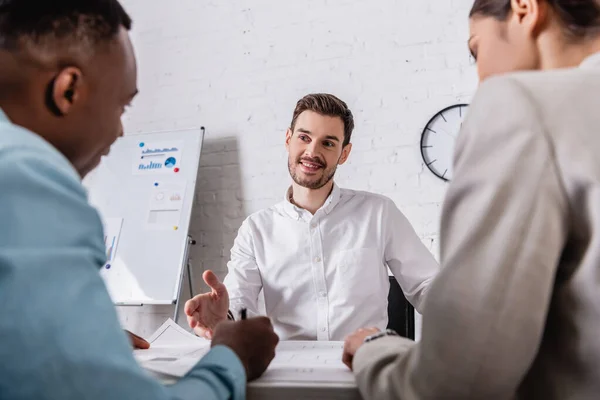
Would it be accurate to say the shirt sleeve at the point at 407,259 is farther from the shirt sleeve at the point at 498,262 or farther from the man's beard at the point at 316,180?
the shirt sleeve at the point at 498,262

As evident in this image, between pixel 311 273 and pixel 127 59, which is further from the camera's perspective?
pixel 311 273

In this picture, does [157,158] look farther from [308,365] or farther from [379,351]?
[379,351]

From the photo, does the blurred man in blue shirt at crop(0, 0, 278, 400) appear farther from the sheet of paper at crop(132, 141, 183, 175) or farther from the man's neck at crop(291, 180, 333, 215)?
the sheet of paper at crop(132, 141, 183, 175)

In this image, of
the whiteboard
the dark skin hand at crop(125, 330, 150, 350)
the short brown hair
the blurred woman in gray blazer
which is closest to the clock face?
the short brown hair

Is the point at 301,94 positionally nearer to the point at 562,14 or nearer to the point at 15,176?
the point at 562,14

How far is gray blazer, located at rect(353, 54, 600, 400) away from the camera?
504 mm

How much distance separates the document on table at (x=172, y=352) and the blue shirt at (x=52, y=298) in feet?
0.88

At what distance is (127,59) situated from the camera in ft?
2.22

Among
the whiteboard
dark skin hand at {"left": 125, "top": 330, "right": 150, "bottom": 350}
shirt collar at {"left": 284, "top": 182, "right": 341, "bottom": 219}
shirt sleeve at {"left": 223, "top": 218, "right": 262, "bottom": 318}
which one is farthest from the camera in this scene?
the whiteboard

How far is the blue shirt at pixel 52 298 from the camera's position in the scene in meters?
0.44

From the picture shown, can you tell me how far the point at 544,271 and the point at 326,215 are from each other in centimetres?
150

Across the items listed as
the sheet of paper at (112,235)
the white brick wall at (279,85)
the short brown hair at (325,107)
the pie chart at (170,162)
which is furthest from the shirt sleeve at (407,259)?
the sheet of paper at (112,235)

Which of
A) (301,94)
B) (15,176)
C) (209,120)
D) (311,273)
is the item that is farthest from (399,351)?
(209,120)

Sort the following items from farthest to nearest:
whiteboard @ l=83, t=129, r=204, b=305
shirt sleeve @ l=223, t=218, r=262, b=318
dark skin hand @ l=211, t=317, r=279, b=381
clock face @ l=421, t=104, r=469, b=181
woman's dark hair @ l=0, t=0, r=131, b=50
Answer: whiteboard @ l=83, t=129, r=204, b=305
clock face @ l=421, t=104, r=469, b=181
shirt sleeve @ l=223, t=218, r=262, b=318
dark skin hand @ l=211, t=317, r=279, b=381
woman's dark hair @ l=0, t=0, r=131, b=50
